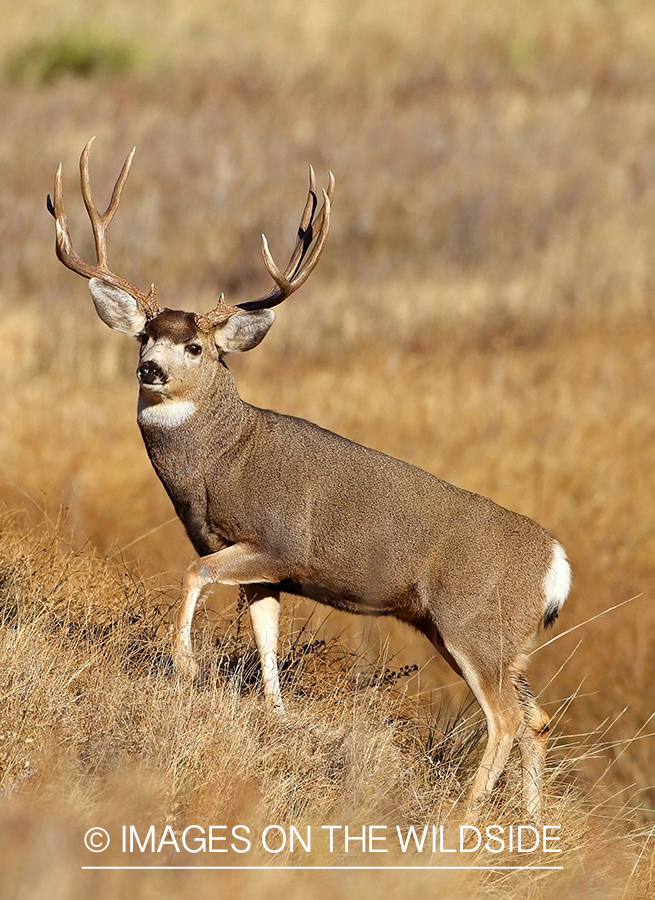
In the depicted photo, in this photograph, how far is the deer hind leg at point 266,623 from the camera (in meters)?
5.95

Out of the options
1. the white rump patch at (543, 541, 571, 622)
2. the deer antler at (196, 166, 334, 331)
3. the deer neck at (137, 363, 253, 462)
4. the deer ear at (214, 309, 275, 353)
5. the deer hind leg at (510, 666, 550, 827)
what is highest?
the deer antler at (196, 166, 334, 331)

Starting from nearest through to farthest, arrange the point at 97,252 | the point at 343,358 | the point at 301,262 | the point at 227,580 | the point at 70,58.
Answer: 1. the point at 227,580
2. the point at 97,252
3. the point at 301,262
4. the point at 343,358
5. the point at 70,58

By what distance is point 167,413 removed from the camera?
6.04 meters

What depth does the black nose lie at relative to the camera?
18.5 feet

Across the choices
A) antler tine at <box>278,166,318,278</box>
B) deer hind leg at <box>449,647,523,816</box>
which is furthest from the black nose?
deer hind leg at <box>449,647,523,816</box>

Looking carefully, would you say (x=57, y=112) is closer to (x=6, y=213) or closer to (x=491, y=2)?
(x=6, y=213)

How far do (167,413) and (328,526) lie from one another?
0.86m

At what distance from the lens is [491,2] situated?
30.8m

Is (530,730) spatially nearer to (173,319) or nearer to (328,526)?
(328,526)

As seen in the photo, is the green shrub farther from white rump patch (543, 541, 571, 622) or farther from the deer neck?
white rump patch (543, 541, 571, 622)

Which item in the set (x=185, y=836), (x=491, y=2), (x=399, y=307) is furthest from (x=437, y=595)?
(x=491, y=2)

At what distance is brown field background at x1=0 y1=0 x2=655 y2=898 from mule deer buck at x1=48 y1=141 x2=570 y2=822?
423 mm

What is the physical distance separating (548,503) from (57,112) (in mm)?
13778

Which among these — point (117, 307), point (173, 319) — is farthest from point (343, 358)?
point (173, 319)
